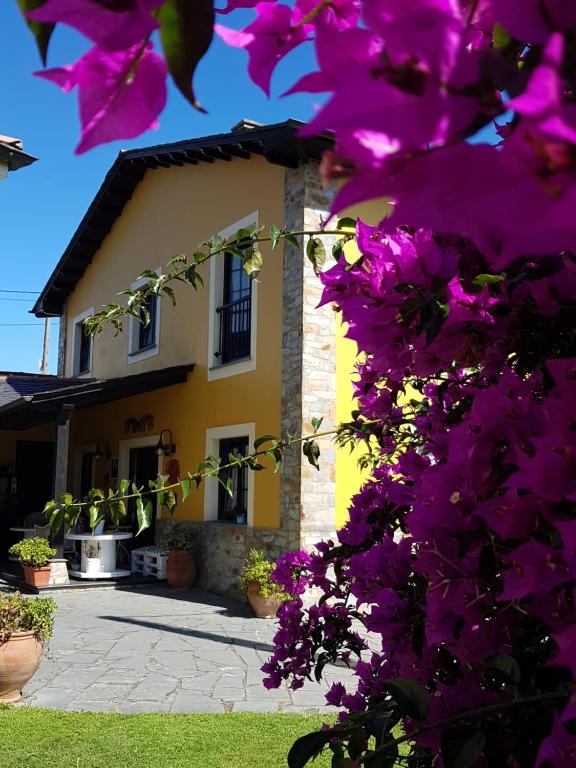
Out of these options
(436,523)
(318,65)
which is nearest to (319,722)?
(436,523)

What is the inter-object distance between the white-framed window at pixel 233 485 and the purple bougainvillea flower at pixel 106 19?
29.1ft

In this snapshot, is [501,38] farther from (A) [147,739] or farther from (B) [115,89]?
(A) [147,739]

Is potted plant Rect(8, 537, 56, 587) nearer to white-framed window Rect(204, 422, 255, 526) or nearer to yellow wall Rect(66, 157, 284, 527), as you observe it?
yellow wall Rect(66, 157, 284, 527)

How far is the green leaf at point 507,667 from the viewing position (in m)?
0.85

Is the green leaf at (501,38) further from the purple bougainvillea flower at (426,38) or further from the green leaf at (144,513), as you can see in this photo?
the green leaf at (144,513)

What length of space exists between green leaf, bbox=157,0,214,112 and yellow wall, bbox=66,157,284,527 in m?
8.46

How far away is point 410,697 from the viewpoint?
0.85 m

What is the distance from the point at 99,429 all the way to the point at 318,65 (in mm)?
14488

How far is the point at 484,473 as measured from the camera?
71cm

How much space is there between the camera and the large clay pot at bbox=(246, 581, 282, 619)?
836 cm

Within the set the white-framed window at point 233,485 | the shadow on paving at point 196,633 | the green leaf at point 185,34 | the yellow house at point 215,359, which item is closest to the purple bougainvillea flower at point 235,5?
the green leaf at point 185,34

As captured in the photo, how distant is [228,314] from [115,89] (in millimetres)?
10101

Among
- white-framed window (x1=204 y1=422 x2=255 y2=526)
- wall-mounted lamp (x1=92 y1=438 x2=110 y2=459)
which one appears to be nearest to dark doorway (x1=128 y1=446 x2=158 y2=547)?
wall-mounted lamp (x1=92 y1=438 x2=110 y2=459)

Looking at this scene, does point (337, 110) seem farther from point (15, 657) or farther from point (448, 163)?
point (15, 657)
